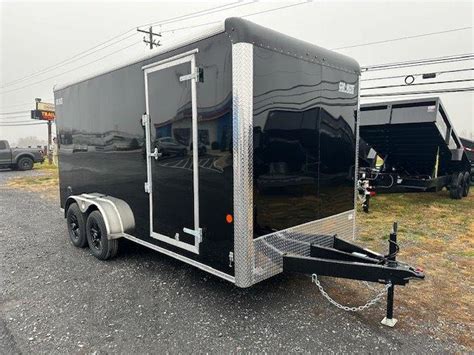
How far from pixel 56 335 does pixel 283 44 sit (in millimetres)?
3360

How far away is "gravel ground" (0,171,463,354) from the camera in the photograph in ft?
9.64

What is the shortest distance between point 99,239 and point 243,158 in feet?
9.89

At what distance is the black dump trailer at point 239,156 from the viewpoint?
3.00 m

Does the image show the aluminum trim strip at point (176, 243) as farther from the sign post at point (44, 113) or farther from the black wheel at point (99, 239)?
the sign post at point (44, 113)

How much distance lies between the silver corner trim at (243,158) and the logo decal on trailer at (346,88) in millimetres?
1465

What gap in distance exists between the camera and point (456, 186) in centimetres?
1009

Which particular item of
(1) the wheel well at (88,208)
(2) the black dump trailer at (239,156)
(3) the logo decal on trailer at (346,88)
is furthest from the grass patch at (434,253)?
(1) the wheel well at (88,208)

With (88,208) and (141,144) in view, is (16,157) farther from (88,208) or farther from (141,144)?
(141,144)

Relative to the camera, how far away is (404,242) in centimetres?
591

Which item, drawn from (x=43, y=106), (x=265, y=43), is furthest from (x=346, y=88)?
(x=43, y=106)

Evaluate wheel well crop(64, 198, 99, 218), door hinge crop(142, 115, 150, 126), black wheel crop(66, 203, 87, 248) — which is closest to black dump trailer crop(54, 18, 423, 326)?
door hinge crop(142, 115, 150, 126)

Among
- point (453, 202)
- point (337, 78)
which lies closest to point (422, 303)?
point (337, 78)

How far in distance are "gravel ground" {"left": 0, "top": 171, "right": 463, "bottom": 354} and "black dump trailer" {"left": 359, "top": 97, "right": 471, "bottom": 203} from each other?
4975 millimetres

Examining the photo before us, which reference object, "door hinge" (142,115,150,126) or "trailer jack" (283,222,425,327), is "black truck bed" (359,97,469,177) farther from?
"door hinge" (142,115,150,126)
